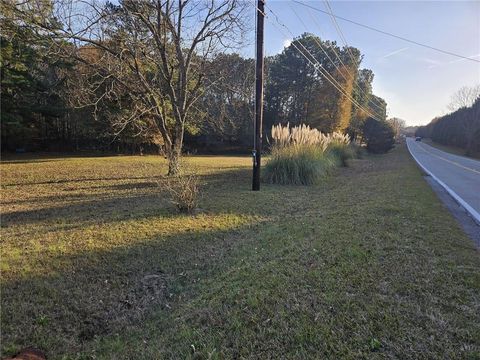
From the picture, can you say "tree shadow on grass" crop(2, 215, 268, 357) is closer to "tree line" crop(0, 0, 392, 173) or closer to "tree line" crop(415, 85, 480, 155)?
"tree line" crop(0, 0, 392, 173)

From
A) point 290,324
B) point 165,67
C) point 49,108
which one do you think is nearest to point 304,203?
point 290,324

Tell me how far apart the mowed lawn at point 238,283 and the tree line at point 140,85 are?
3753 mm

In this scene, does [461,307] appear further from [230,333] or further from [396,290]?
[230,333]

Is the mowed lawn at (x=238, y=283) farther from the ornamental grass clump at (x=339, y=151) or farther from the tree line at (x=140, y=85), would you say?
the ornamental grass clump at (x=339, y=151)

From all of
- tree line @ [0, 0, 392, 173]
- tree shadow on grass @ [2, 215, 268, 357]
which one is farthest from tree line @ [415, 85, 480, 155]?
tree shadow on grass @ [2, 215, 268, 357]

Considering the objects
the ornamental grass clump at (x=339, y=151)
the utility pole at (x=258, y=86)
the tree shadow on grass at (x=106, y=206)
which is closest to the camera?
the tree shadow on grass at (x=106, y=206)

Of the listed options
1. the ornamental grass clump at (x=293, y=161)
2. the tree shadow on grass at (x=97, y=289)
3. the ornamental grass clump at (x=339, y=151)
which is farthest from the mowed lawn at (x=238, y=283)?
the ornamental grass clump at (x=339, y=151)

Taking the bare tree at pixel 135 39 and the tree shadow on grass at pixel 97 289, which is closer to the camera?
the tree shadow on grass at pixel 97 289

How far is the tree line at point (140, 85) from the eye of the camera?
9.19 metres

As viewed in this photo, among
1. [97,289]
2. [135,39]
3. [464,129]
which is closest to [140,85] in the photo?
[135,39]

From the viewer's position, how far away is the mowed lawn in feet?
7.59

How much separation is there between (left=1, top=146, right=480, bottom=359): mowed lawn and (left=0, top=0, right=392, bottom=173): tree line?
375 centimetres

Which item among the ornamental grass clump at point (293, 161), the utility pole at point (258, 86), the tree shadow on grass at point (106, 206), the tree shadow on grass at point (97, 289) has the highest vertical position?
the utility pole at point (258, 86)

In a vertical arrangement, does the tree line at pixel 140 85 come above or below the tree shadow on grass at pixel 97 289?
above
